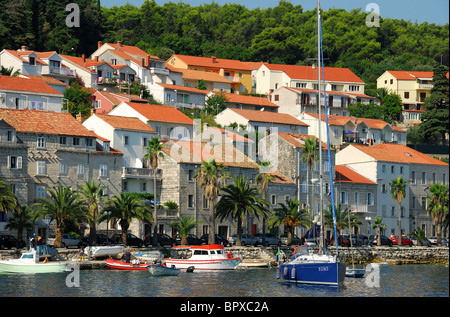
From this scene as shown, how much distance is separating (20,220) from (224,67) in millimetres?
96941

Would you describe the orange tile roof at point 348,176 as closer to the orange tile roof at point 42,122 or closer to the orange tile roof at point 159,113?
the orange tile roof at point 159,113

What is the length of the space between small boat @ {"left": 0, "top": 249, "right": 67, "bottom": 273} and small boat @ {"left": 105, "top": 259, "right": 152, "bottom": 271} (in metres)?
5.53

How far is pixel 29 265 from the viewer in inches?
2798

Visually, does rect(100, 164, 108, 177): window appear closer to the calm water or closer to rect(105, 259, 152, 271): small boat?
rect(105, 259, 152, 271): small boat

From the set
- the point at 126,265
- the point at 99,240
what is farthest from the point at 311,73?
the point at 126,265

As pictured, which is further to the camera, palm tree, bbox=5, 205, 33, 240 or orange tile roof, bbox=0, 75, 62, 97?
orange tile roof, bbox=0, 75, 62, 97

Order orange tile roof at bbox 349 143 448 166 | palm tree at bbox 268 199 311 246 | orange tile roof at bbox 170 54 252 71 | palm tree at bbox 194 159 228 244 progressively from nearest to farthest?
palm tree at bbox 194 159 228 244
palm tree at bbox 268 199 311 246
orange tile roof at bbox 349 143 448 166
orange tile roof at bbox 170 54 252 71

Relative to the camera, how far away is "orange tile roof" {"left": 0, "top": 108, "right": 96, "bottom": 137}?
289ft

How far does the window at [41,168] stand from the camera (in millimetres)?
87375

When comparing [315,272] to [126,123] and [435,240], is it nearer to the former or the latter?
[126,123]

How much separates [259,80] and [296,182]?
6719cm

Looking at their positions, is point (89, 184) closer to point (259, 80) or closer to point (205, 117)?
point (205, 117)

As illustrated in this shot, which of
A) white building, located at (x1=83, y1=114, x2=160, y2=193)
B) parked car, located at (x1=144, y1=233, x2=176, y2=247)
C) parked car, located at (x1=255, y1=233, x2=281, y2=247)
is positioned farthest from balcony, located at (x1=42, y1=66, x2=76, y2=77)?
parked car, located at (x1=255, y1=233, x2=281, y2=247)

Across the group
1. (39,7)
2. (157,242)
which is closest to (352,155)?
(157,242)
